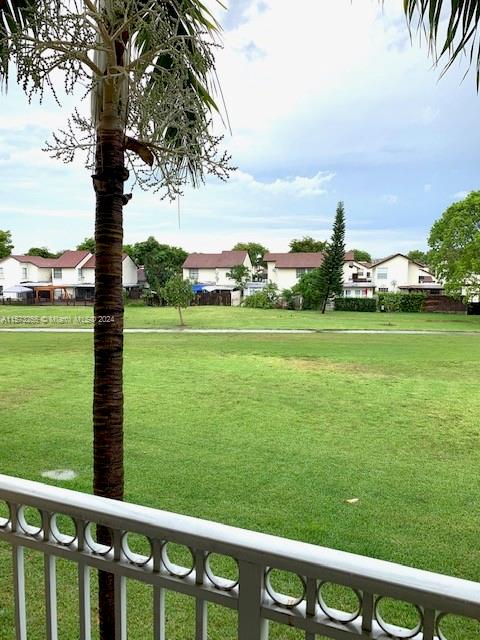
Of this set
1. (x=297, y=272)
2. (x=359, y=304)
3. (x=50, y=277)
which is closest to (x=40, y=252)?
(x=50, y=277)

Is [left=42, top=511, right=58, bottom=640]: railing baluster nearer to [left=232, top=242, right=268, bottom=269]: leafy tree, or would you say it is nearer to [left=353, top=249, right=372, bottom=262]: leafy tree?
[left=232, top=242, right=268, bottom=269]: leafy tree

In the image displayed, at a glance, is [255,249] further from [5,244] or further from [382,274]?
[5,244]

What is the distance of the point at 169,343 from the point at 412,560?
1206 centimetres

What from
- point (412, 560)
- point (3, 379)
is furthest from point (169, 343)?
point (412, 560)

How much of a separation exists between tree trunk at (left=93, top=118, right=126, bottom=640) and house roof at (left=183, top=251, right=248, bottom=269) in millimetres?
37905

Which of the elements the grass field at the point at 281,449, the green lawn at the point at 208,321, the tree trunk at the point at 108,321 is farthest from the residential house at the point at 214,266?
the tree trunk at the point at 108,321

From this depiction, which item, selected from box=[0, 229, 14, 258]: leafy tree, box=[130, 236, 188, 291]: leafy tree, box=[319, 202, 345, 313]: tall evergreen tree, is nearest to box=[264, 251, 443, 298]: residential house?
box=[319, 202, 345, 313]: tall evergreen tree

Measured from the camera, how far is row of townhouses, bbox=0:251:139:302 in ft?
100

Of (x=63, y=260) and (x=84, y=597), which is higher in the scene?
(x=63, y=260)

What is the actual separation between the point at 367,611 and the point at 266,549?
215 millimetres

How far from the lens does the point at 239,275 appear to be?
38.2 metres

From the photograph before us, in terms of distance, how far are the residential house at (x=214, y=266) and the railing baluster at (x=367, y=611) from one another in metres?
38.0

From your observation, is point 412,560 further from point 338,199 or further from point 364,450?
point 338,199

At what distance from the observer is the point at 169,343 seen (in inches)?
569
